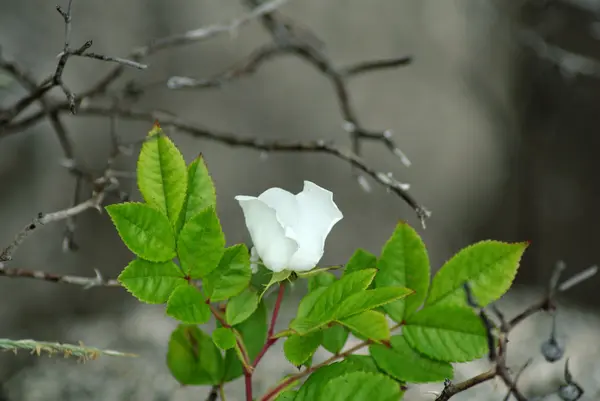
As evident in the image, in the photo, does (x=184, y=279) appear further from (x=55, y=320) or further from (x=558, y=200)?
(x=558, y=200)

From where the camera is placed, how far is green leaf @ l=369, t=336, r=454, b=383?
1.11 ft

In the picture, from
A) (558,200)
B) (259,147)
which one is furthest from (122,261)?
(558,200)

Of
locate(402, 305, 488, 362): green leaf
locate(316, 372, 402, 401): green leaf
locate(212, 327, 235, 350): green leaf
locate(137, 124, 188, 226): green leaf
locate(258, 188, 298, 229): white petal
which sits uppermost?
locate(137, 124, 188, 226): green leaf

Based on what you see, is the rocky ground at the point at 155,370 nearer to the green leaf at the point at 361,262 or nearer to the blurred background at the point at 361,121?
the blurred background at the point at 361,121

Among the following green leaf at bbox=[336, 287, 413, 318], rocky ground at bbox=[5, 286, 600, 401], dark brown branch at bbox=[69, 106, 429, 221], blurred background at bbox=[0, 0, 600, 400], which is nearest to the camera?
green leaf at bbox=[336, 287, 413, 318]

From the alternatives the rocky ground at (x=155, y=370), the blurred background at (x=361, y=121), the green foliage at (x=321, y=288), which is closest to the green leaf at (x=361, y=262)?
the green foliage at (x=321, y=288)

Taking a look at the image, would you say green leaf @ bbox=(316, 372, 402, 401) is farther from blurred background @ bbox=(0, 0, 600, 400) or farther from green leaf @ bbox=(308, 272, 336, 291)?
blurred background @ bbox=(0, 0, 600, 400)

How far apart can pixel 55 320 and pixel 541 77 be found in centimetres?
93

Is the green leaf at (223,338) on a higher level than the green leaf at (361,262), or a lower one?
lower

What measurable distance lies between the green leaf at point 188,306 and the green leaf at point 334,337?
82 millimetres

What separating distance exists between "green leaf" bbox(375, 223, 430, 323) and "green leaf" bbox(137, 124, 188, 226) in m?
0.12

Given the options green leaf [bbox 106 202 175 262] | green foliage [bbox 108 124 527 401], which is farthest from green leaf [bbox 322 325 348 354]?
green leaf [bbox 106 202 175 262]

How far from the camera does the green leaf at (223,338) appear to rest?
1.07 feet

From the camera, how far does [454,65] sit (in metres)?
1.09
